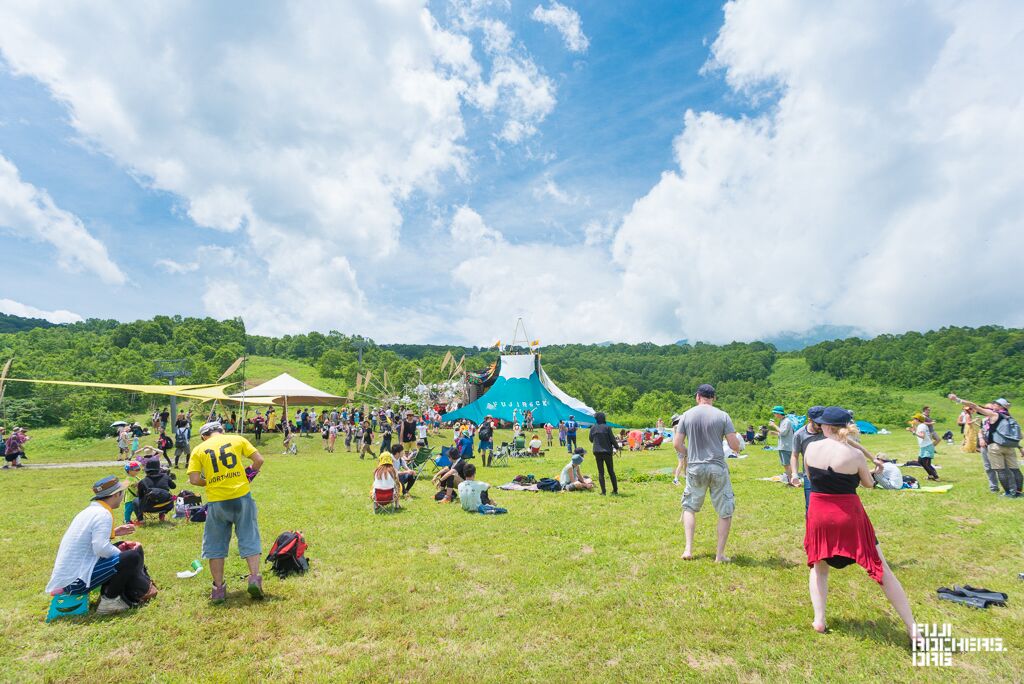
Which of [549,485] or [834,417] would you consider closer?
[834,417]

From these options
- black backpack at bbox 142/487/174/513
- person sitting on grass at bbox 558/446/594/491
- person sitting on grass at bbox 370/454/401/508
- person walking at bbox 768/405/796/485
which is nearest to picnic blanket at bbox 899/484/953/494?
person walking at bbox 768/405/796/485

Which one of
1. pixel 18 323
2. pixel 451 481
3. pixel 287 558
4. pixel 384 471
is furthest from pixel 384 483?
pixel 18 323

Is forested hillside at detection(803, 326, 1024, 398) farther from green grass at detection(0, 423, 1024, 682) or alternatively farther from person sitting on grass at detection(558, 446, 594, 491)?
green grass at detection(0, 423, 1024, 682)

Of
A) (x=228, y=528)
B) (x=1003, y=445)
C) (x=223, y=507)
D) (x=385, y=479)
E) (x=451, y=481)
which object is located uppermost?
(x=1003, y=445)

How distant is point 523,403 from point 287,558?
23664 millimetres

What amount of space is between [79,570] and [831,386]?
274ft

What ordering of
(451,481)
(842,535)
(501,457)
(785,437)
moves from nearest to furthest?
(842,535), (451,481), (785,437), (501,457)

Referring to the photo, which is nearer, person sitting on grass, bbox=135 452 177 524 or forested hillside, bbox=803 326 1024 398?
person sitting on grass, bbox=135 452 177 524

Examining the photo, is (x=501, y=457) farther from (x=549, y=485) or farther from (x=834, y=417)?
(x=834, y=417)

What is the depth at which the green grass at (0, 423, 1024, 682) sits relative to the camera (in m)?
3.54

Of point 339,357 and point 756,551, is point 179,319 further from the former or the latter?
point 756,551

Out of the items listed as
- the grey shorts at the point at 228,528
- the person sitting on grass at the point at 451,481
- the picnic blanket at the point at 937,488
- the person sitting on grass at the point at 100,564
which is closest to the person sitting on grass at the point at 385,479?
the person sitting on grass at the point at 451,481

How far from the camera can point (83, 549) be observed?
14.6 feet

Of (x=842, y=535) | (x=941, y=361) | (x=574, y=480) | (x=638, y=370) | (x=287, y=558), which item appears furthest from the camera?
(x=638, y=370)
